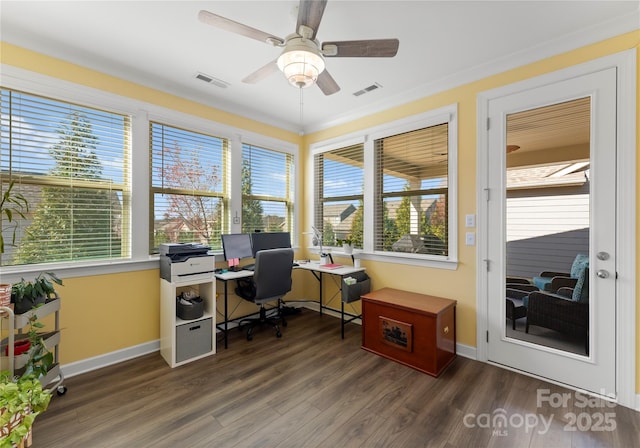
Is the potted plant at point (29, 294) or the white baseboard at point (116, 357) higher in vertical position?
the potted plant at point (29, 294)

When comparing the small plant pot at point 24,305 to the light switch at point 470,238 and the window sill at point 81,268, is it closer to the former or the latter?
the window sill at point 81,268

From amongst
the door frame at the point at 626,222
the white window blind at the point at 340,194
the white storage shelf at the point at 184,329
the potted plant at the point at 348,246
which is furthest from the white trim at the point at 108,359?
the door frame at the point at 626,222

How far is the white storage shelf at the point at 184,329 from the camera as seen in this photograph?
2684mm

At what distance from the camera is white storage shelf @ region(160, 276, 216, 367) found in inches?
106

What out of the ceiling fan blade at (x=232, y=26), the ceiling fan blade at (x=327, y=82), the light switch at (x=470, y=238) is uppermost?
the ceiling fan blade at (x=232, y=26)

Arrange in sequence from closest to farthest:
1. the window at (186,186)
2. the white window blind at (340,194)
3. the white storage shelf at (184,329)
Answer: the white storage shelf at (184,329) < the window at (186,186) < the white window blind at (340,194)

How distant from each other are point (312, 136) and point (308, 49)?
2.72m

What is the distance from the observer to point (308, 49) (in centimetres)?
173

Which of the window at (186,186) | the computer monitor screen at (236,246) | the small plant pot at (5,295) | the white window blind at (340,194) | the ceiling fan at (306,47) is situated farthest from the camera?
the white window blind at (340,194)

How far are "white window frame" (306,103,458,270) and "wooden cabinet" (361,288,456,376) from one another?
0.42m

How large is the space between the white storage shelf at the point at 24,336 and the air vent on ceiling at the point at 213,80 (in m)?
2.34

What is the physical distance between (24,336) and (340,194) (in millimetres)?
A: 3408

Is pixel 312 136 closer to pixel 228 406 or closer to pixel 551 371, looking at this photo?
pixel 228 406

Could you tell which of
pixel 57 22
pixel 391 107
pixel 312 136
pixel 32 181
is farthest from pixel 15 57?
pixel 391 107
